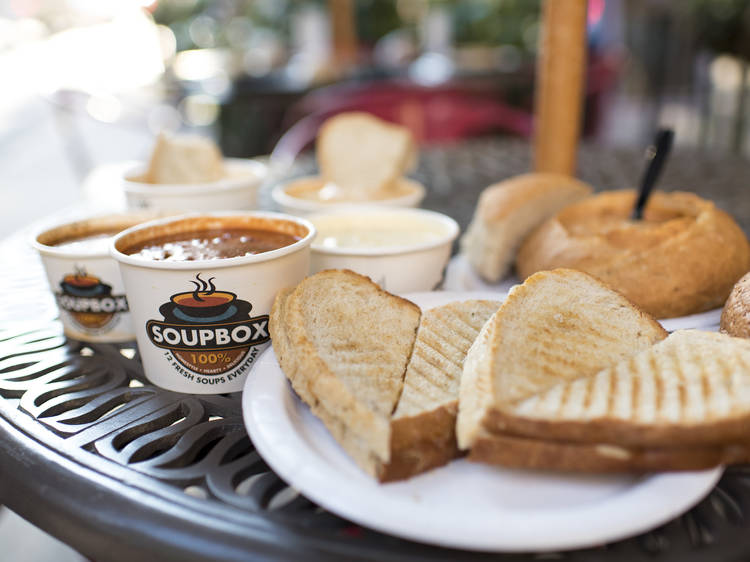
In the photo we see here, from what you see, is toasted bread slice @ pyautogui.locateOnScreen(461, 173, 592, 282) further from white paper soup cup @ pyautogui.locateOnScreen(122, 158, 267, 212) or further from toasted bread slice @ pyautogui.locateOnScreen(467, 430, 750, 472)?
toasted bread slice @ pyautogui.locateOnScreen(467, 430, 750, 472)

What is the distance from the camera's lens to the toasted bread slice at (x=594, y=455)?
2.91 ft

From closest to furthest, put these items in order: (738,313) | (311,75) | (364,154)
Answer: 1. (738,313)
2. (364,154)
3. (311,75)

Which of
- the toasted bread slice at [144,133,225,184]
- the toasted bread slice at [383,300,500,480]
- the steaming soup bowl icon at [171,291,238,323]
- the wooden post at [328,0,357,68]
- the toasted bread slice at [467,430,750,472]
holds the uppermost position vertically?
the wooden post at [328,0,357,68]

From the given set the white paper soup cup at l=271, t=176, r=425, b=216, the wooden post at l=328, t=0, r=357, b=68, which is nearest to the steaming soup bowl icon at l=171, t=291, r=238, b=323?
the white paper soup cup at l=271, t=176, r=425, b=216

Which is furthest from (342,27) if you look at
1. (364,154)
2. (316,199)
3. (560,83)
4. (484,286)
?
(484,286)

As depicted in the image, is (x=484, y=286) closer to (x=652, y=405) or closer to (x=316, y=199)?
(x=316, y=199)

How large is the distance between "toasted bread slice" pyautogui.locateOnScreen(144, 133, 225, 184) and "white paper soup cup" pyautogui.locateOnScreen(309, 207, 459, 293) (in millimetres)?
684

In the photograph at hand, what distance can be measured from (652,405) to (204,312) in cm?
81

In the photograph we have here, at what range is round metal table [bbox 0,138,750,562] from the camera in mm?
854

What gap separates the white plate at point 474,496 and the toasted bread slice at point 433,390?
3 centimetres

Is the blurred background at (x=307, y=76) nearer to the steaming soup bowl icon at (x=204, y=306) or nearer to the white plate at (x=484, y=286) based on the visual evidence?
the white plate at (x=484, y=286)

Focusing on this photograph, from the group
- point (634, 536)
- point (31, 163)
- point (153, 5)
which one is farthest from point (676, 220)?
point (153, 5)

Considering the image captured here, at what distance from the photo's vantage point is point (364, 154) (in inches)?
94.3

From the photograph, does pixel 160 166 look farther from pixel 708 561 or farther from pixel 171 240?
pixel 708 561
